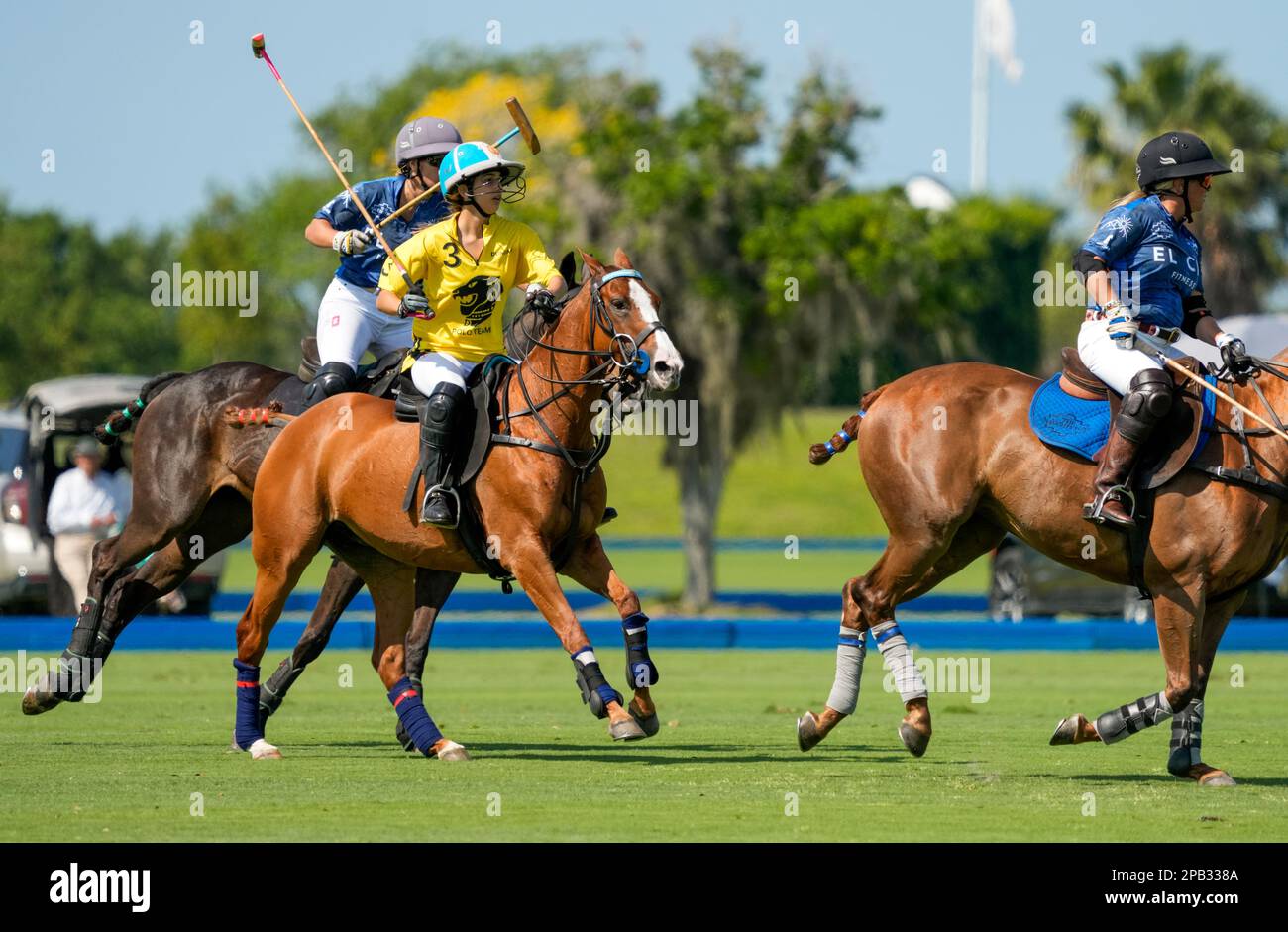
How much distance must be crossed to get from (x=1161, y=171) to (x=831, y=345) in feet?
58.0

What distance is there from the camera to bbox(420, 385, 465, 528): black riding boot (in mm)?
9531

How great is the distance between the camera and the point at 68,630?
57.9 ft

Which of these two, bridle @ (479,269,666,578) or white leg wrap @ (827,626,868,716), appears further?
white leg wrap @ (827,626,868,716)

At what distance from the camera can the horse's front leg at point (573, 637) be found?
29.6ft

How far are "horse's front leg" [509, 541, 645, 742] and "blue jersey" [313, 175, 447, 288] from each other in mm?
2566

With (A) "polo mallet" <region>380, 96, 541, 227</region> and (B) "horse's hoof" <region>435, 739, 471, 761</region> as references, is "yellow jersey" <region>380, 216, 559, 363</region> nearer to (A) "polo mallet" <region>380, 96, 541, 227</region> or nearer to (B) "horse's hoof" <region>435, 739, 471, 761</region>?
(A) "polo mallet" <region>380, 96, 541, 227</region>

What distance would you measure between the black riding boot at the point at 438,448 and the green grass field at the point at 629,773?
1.21 m

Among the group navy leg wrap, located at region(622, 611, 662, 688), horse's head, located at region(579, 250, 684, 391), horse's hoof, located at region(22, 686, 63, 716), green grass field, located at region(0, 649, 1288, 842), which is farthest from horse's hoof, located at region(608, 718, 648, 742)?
horse's hoof, located at region(22, 686, 63, 716)

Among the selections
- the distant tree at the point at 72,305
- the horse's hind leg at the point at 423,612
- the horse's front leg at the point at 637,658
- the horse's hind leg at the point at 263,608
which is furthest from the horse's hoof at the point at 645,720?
the distant tree at the point at 72,305

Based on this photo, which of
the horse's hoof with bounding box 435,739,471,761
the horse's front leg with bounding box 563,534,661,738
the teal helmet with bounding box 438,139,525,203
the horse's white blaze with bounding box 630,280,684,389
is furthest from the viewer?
the horse's hoof with bounding box 435,739,471,761

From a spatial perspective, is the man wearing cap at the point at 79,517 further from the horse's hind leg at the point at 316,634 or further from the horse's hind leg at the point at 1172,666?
the horse's hind leg at the point at 1172,666

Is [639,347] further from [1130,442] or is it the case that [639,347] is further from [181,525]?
[181,525]

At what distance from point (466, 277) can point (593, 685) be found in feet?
7.11

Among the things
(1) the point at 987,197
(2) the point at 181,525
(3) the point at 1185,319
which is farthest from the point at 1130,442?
(1) the point at 987,197
